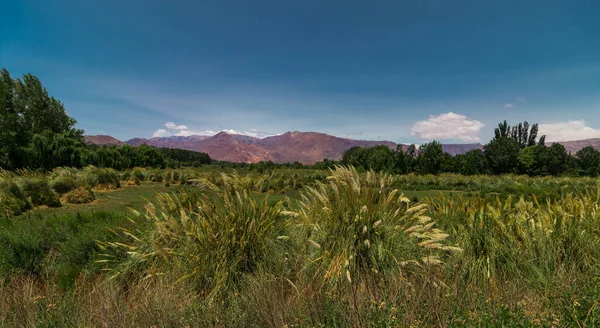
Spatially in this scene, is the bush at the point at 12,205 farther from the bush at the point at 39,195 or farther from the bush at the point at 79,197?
the bush at the point at 79,197

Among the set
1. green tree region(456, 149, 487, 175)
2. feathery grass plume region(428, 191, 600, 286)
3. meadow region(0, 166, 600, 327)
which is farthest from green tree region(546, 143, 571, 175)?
meadow region(0, 166, 600, 327)

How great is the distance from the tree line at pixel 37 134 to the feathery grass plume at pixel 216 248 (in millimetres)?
26535

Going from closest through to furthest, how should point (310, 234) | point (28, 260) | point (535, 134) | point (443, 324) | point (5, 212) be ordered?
point (443, 324) < point (310, 234) < point (28, 260) < point (5, 212) < point (535, 134)

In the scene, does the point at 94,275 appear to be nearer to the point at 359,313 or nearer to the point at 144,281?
the point at 144,281

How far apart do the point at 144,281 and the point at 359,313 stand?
239cm

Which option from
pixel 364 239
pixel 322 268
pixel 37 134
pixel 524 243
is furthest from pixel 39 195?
Result: pixel 37 134

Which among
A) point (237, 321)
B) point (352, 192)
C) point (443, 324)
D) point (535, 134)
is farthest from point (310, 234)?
point (535, 134)

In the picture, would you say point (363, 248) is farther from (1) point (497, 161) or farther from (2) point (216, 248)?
(1) point (497, 161)

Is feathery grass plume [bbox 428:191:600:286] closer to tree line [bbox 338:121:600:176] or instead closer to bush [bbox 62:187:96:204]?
bush [bbox 62:187:96:204]

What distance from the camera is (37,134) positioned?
87.0 ft

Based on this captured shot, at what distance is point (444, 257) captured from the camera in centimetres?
313

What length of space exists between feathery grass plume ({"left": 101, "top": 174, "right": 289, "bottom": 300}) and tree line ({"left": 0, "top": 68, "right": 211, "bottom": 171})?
2654cm

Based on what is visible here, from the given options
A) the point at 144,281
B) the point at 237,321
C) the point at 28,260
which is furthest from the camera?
the point at 28,260

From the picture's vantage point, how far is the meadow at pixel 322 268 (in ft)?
6.80
